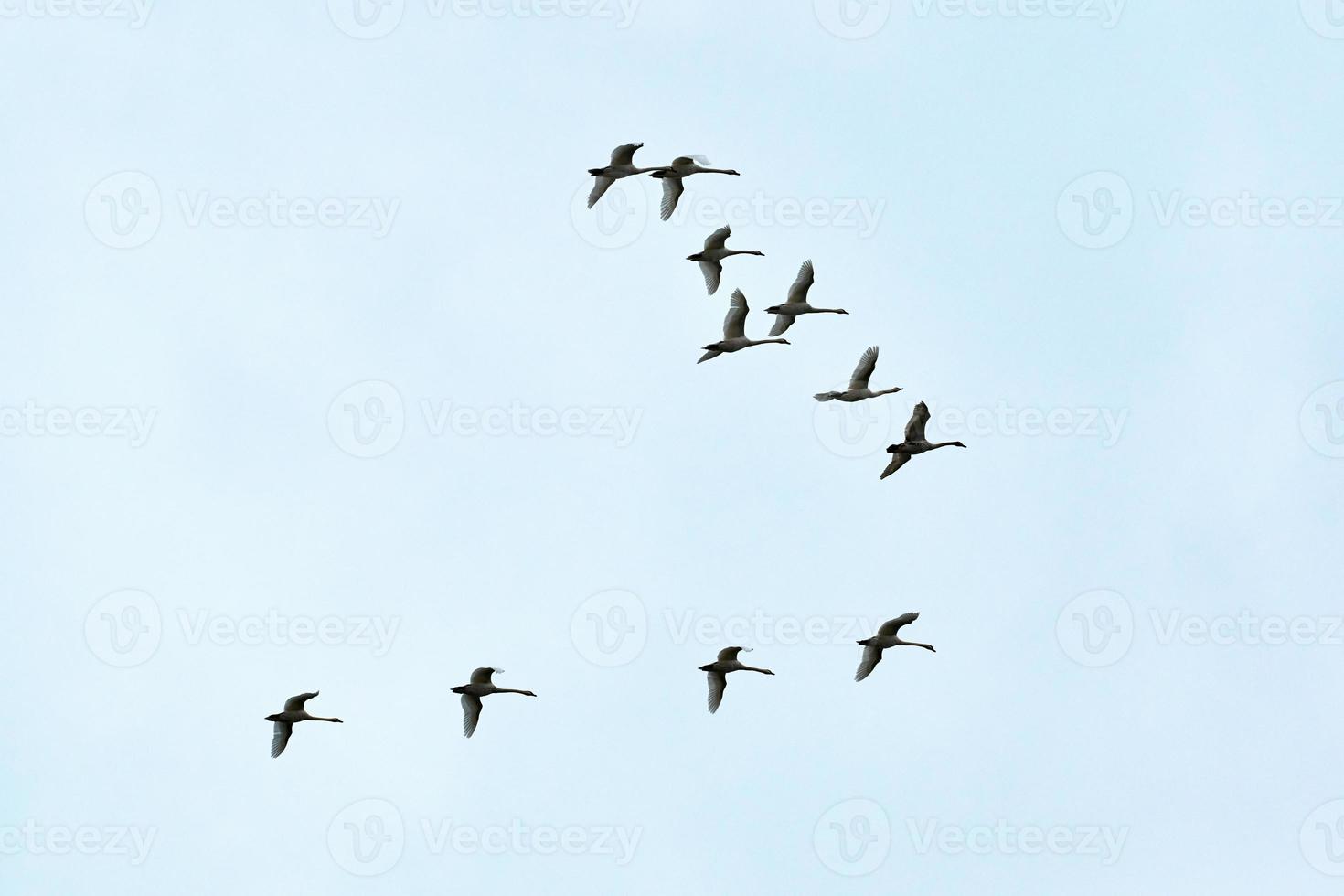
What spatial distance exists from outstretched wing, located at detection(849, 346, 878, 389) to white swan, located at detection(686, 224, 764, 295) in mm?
5945

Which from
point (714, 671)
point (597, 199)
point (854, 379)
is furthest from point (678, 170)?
point (714, 671)

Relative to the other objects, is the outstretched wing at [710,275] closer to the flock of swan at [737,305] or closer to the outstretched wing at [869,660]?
the flock of swan at [737,305]

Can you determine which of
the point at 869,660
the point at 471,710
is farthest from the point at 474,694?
the point at 869,660

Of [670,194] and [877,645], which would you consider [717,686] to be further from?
[670,194]

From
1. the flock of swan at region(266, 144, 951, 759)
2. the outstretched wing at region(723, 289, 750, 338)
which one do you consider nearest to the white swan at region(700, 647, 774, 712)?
the flock of swan at region(266, 144, 951, 759)

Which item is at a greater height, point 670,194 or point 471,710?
point 670,194

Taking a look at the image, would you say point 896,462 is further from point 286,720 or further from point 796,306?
point 286,720

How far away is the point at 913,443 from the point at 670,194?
1108 centimetres

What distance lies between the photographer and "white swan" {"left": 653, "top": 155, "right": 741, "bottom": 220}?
3408 inches

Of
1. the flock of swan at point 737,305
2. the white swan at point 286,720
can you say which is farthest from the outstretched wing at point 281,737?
the flock of swan at point 737,305

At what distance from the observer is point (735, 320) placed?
88375 millimetres

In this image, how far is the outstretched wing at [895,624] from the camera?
3388 inches

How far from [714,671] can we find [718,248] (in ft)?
44.8

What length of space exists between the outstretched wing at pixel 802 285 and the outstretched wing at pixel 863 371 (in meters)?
3.94
